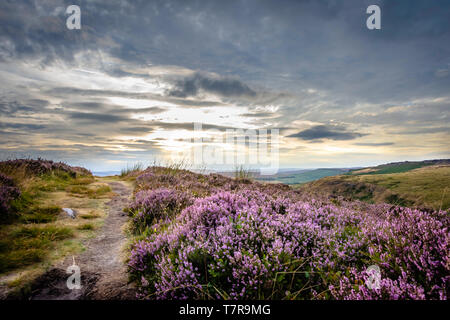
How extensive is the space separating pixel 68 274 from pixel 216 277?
8.13 feet

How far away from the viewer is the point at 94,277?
348 centimetres

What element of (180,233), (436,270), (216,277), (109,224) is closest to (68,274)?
(180,233)

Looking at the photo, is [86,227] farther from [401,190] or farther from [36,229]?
[401,190]

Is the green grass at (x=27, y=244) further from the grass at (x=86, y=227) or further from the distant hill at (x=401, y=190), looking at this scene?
→ the distant hill at (x=401, y=190)

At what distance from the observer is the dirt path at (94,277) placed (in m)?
3.05

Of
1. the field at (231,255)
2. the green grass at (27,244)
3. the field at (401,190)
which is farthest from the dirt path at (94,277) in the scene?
the field at (401,190)

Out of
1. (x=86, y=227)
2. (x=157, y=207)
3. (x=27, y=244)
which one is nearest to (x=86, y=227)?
(x=86, y=227)

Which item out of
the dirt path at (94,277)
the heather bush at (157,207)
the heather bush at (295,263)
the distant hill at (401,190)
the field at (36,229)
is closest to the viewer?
the heather bush at (295,263)

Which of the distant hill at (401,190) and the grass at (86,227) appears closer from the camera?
the grass at (86,227)

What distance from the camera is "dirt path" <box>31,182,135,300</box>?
10.0ft

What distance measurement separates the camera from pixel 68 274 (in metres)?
3.51

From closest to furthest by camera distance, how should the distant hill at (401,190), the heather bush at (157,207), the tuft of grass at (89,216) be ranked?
the heather bush at (157,207) < the tuft of grass at (89,216) < the distant hill at (401,190)

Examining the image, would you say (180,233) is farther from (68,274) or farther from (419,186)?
(419,186)

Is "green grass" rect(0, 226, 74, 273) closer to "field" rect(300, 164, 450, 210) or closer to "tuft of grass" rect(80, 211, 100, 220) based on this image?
"tuft of grass" rect(80, 211, 100, 220)
